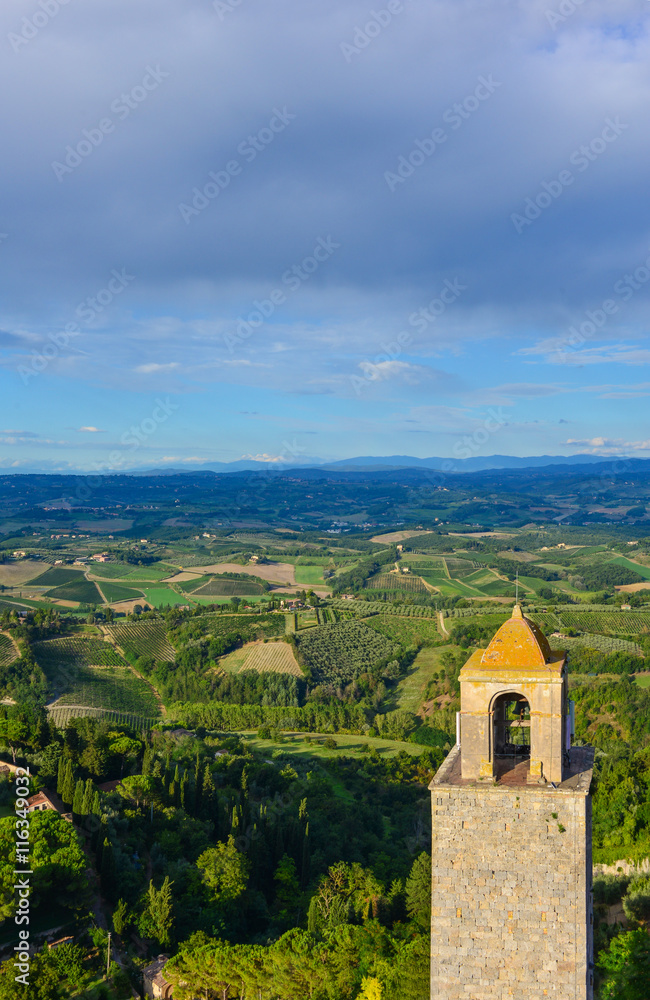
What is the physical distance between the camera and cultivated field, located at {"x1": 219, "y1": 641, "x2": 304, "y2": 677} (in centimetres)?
9600

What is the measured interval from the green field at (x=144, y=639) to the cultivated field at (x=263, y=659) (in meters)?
8.36

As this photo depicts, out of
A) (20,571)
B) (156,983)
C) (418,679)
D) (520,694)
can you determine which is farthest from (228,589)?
(520,694)

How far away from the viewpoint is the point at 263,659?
99.5m

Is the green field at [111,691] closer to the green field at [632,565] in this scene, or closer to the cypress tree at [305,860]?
the cypress tree at [305,860]

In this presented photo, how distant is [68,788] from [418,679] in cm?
6276

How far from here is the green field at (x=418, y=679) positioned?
8750 centimetres

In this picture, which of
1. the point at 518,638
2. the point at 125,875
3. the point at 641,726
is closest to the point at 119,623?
the point at 641,726

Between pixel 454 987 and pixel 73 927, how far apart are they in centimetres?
1946

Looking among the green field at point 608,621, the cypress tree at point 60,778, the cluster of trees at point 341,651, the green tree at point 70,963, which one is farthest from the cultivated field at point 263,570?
the green tree at point 70,963

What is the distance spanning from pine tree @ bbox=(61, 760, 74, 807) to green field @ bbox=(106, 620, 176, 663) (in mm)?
65054

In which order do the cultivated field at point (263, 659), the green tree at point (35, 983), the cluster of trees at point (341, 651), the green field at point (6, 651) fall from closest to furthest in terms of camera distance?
the green tree at point (35, 983) < the green field at point (6, 651) < the cultivated field at point (263, 659) < the cluster of trees at point (341, 651)

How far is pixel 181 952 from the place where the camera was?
2580 cm
